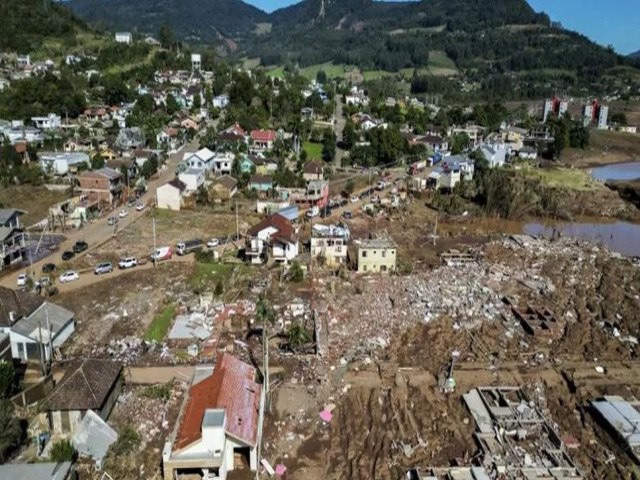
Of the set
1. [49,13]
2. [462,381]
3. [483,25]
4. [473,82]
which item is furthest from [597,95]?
[462,381]

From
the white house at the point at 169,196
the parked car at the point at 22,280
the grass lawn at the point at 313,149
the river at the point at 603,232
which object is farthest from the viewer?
the grass lawn at the point at 313,149

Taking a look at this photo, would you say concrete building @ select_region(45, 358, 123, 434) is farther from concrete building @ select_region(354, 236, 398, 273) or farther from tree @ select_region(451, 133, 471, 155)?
tree @ select_region(451, 133, 471, 155)

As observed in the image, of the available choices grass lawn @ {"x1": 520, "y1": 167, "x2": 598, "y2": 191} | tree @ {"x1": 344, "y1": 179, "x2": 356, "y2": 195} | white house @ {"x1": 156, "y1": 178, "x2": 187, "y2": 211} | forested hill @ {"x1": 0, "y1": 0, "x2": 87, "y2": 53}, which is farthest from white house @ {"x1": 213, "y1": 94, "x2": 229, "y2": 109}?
grass lawn @ {"x1": 520, "y1": 167, "x2": 598, "y2": 191}

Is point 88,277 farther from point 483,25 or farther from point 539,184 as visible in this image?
point 483,25

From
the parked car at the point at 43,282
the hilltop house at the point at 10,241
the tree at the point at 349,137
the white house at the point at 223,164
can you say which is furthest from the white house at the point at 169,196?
the tree at the point at 349,137

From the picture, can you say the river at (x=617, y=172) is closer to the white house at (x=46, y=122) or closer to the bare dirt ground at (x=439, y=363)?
the bare dirt ground at (x=439, y=363)

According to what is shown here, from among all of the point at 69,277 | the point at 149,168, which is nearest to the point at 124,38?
the point at 149,168

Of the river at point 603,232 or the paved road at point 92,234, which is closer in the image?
the paved road at point 92,234
